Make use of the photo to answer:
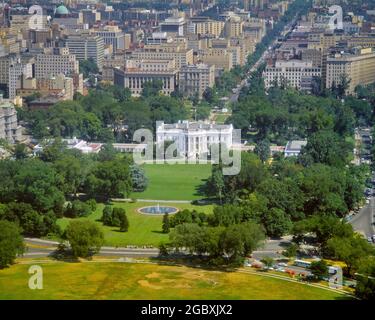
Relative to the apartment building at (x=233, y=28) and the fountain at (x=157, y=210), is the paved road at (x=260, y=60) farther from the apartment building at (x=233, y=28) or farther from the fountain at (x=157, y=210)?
the fountain at (x=157, y=210)

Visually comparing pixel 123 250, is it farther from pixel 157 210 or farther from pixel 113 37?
pixel 113 37

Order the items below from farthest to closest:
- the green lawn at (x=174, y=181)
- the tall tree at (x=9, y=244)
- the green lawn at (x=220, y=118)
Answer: the green lawn at (x=220, y=118), the green lawn at (x=174, y=181), the tall tree at (x=9, y=244)

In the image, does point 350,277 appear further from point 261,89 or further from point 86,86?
point 86,86

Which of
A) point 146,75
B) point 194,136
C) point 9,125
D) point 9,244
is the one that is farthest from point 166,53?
point 9,244

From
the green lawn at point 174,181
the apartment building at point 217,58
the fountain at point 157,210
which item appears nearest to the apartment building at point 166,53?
the apartment building at point 217,58

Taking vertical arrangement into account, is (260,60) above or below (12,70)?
below

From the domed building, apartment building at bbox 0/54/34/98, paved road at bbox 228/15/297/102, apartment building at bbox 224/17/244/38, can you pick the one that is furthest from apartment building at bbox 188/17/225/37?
apartment building at bbox 0/54/34/98

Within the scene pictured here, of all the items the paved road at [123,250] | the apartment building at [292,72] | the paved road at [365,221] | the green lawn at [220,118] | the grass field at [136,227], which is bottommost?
the paved road at [365,221]

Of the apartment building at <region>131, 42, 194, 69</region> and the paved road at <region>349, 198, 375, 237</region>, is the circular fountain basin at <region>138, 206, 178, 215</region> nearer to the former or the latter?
the paved road at <region>349, 198, 375, 237</region>
